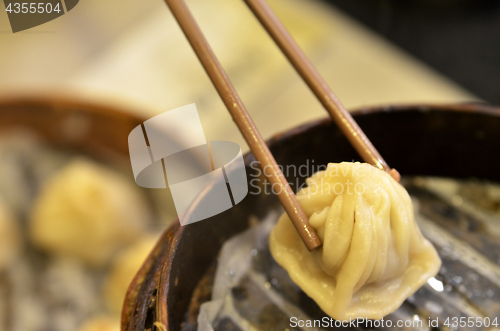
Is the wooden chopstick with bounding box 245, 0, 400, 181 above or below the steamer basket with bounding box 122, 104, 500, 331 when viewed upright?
above

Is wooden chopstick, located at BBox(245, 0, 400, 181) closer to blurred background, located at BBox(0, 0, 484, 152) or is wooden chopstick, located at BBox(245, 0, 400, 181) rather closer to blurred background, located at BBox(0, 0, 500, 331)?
blurred background, located at BBox(0, 0, 500, 331)

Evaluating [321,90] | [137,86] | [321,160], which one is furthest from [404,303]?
[137,86]

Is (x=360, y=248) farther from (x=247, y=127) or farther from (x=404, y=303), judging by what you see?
(x=247, y=127)

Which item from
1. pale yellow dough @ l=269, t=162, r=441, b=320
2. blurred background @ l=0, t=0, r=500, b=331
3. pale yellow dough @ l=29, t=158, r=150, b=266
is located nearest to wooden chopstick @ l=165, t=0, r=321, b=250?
pale yellow dough @ l=269, t=162, r=441, b=320

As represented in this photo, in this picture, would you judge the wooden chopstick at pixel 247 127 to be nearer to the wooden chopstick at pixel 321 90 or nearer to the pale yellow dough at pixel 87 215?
the wooden chopstick at pixel 321 90

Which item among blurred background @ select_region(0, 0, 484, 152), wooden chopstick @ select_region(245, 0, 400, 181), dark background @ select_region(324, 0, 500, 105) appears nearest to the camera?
wooden chopstick @ select_region(245, 0, 400, 181)

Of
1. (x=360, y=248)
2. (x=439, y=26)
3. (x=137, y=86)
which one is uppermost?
(x=360, y=248)
